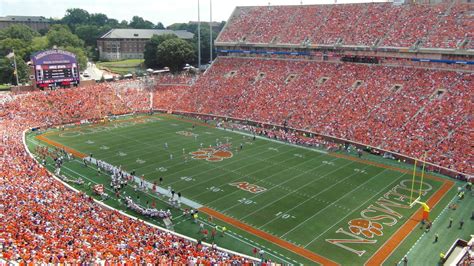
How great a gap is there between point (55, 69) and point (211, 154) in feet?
89.4

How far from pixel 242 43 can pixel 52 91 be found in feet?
86.4

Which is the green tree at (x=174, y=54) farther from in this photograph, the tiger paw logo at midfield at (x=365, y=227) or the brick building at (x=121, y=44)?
the tiger paw logo at midfield at (x=365, y=227)

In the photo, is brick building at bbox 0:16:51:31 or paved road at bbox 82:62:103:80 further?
brick building at bbox 0:16:51:31

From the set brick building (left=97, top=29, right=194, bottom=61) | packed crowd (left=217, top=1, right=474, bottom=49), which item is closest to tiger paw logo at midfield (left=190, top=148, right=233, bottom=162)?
packed crowd (left=217, top=1, right=474, bottom=49)

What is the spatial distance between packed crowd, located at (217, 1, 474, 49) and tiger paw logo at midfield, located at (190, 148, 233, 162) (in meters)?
23.3

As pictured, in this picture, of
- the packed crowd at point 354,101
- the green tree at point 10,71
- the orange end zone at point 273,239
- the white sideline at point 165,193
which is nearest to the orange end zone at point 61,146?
the white sideline at point 165,193

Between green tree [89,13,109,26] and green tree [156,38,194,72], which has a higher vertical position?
green tree [89,13,109,26]

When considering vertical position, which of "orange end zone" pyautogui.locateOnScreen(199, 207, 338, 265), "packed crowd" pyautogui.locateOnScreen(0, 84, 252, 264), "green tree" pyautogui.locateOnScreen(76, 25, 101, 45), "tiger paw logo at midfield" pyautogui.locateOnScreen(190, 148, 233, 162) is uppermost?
"green tree" pyautogui.locateOnScreen(76, 25, 101, 45)

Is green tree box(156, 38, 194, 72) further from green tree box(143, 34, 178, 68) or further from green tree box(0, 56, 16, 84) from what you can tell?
green tree box(0, 56, 16, 84)

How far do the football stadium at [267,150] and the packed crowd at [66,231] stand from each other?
112 millimetres

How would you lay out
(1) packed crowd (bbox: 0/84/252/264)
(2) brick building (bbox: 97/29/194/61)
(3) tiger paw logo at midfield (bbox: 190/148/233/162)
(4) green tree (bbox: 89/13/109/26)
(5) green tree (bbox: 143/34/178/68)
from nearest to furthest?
(1) packed crowd (bbox: 0/84/252/264), (3) tiger paw logo at midfield (bbox: 190/148/233/162), (5) green tree (bbox: 143/34/178/68), (2) brick building (bbox: 97/29/194/61), (4) green tree (bbox: 89/13/109/26)

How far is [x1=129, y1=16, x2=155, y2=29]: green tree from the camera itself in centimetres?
14262

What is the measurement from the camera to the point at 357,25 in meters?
49.4

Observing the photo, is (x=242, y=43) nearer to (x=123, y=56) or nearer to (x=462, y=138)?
(x=462, y=138)
